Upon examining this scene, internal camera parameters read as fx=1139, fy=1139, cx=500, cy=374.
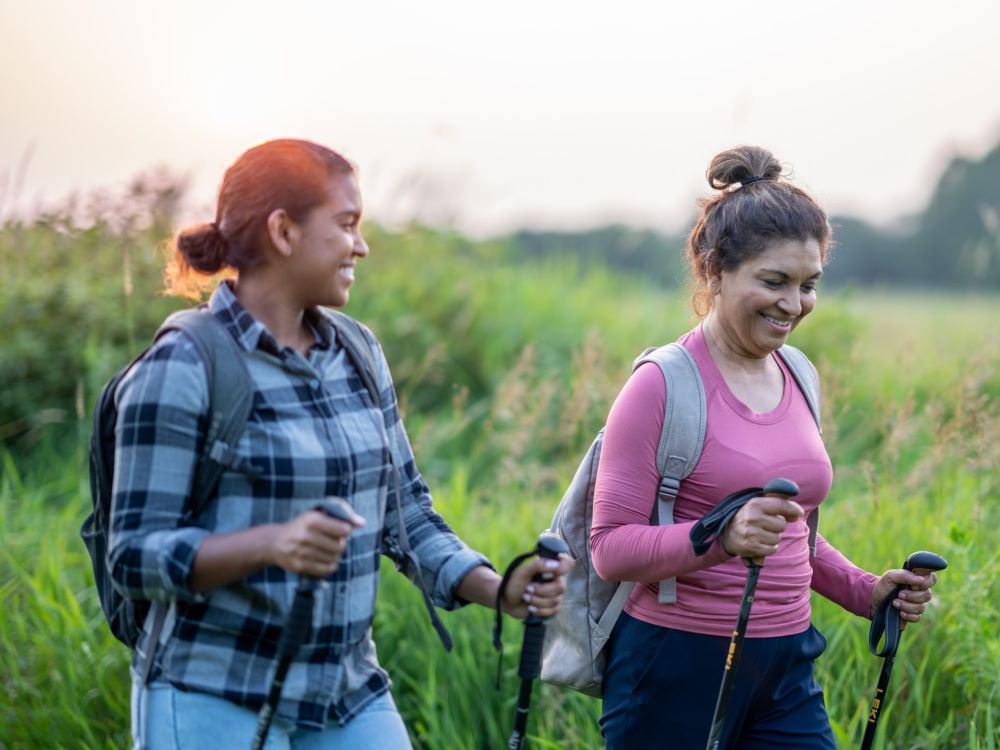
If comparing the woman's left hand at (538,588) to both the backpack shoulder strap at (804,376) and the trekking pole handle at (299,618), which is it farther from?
the backpack shoulder strap at (804,376)

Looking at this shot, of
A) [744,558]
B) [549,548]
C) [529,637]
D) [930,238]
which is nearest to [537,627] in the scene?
[529,637]

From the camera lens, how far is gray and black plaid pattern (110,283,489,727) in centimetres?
214

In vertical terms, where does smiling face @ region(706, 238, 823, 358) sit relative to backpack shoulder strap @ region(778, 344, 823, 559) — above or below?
above

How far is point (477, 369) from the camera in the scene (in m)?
8.40

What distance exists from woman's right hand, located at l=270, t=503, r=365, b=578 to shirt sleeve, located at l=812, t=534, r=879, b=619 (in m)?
1.54

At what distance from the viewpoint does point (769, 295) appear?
278cm

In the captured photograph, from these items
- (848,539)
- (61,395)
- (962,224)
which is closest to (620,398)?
(848,539)

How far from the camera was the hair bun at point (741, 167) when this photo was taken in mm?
2977

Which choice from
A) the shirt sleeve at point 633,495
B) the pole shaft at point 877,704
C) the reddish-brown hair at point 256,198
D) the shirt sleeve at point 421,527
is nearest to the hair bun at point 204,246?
the reddish-brown hair at point 256,198

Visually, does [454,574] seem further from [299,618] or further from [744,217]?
[744,217]

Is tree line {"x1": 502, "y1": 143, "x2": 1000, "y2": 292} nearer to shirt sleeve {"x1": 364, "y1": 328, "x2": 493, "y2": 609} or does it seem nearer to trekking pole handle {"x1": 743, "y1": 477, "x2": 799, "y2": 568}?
trekking pole handle {"x1": 743, "y1": 477, "x2": 799, "y2": 568}

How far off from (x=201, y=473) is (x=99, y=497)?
291 mm

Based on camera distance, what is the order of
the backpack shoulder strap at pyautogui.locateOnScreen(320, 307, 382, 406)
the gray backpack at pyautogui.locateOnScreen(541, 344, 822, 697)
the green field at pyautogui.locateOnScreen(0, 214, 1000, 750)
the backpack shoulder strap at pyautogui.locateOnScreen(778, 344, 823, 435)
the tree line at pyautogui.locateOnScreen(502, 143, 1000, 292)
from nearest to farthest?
the backpack shoulder strap at pyautogui.locateOnScreen(320, 307, 382, 406) → the gray backpack at pyautogui.locateOnScreen(541, 344, 822, 697) → the backpack shoulder strap at pyautogui.locateOnScreen(778, 344, 823, 435) → the green field at pyautogui.locateOnScreen(0, 214, 1000, 750) → the tree line at pyautogui.locateOnScreen(502, 143, 1000, 292)

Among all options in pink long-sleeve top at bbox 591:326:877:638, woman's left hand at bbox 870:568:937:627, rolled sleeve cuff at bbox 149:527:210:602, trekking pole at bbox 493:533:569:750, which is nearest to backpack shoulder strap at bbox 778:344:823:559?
pink long-sleeve top at bbox 591:326:877:638
